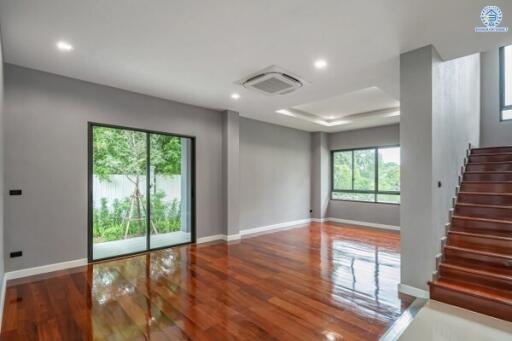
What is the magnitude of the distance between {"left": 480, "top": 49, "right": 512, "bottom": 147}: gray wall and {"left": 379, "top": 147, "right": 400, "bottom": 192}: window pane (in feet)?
5.87

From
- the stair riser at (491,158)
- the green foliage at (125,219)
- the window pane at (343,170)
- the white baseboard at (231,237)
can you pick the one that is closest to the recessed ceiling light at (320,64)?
the stair riser at (491,158)

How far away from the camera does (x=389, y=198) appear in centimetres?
695

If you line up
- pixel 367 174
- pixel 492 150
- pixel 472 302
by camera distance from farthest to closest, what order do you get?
pixel 367 174 → pixel 492 150 → pixel 472 302

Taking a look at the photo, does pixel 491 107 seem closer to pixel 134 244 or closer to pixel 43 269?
pixel 134 244

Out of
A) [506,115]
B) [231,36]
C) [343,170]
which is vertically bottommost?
[343,170]

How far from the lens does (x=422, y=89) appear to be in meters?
3.02

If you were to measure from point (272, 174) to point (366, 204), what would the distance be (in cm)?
284

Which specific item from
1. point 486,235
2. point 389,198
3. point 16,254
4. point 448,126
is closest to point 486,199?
point 486,235

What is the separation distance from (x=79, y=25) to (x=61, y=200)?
2.50m

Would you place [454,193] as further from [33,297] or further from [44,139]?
[44,139]

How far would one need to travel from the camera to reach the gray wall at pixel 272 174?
251 inches

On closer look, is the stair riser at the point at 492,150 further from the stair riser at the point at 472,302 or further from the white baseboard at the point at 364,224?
the stair riser at the point at 472,302

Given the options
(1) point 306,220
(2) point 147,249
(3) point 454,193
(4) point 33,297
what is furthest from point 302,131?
A: (4) point 33,297

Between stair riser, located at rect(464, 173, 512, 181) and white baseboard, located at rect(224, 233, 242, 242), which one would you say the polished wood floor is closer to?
white baseboard, located at rect(224, 233, 242, 242)
